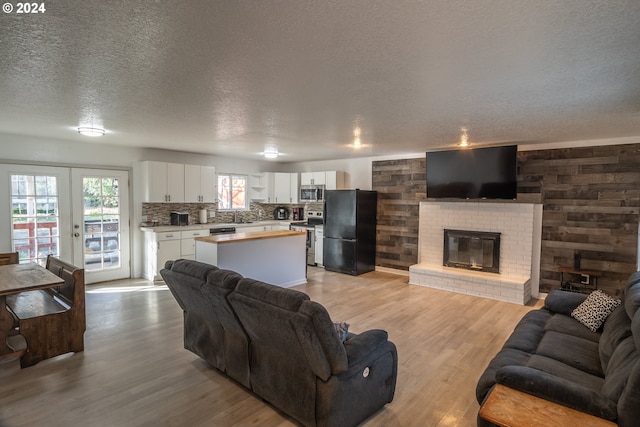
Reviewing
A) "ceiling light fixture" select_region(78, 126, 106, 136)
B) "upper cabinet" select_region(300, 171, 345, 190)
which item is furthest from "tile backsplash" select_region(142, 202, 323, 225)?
"ceiling light fixture" select_region(78, 126, 106, 136)

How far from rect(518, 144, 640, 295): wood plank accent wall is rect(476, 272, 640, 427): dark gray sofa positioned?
1.90 metres

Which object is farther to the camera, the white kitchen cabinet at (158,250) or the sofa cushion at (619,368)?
the white kitchen cabinet at (158,250)

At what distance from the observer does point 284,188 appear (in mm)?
8445

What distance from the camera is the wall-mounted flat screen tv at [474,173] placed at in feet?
17.4

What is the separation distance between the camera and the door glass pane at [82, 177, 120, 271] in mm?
5957

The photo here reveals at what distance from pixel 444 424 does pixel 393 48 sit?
256 centimetres

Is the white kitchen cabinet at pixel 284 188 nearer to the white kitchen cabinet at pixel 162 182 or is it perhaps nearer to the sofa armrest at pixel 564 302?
the white kitchen cabinet at pixel 162 182

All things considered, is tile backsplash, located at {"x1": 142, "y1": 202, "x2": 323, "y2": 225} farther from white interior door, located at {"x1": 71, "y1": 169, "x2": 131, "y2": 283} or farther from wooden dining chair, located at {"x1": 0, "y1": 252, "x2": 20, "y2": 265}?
wooden dining chair, located at {"x1": 0, "y1": 252, "x2": 20, "y2": 265}

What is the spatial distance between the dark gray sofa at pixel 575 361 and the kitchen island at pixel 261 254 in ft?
12.0

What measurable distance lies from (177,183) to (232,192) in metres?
1.64

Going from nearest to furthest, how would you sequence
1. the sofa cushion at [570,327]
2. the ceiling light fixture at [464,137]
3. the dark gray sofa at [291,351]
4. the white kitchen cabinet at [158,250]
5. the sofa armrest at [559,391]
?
the sofa armrest at [559,391] → the dark gray sofa at [291,351] → the sofa cushion at [570,327] → the ceiling light fixture at [464,137] → the white kitchen cabinet at [158,250]

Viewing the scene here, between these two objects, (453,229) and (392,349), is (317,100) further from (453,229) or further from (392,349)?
(453,229)

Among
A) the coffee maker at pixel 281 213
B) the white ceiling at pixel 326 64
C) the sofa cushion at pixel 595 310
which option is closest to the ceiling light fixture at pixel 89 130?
the white ceiling at pixel 326 64

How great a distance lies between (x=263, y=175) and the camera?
8.55 m
